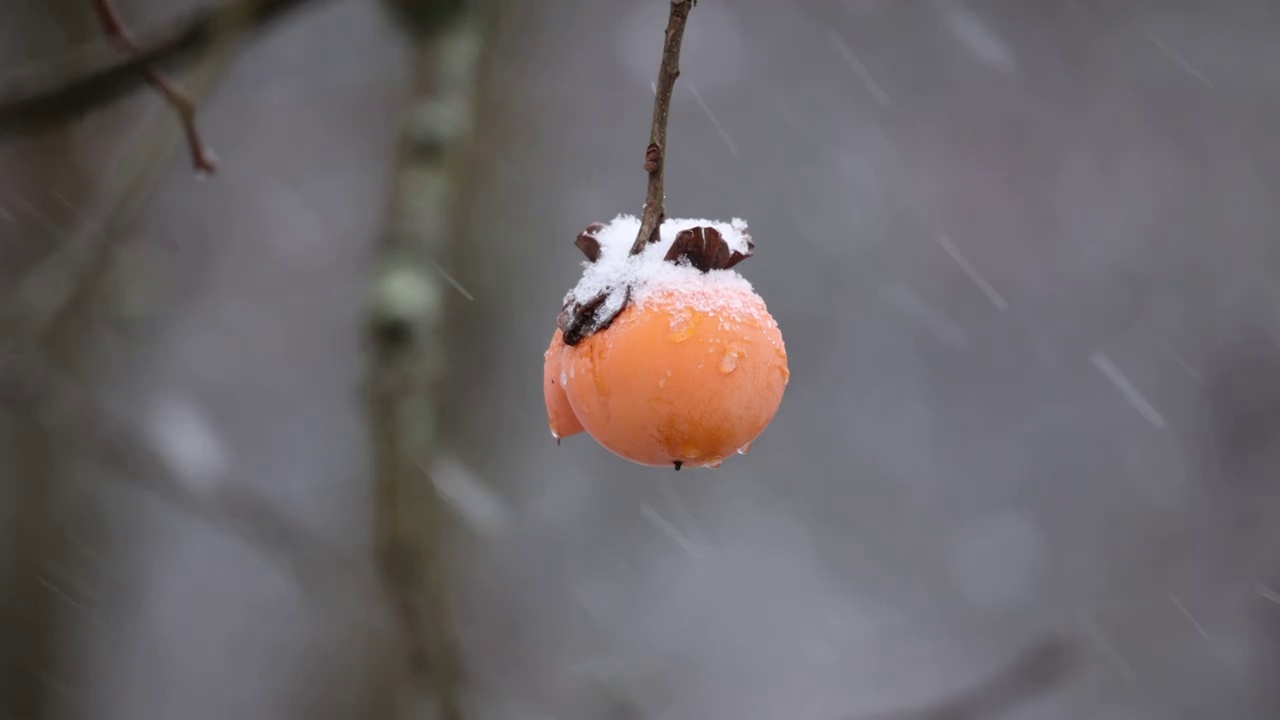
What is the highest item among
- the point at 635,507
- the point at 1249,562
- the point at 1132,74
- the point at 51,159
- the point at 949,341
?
the point at 1132,74

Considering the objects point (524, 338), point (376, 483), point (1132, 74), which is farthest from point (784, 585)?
point (376, 483)

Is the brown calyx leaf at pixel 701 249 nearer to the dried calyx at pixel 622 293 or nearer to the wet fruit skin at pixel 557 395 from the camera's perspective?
the dried calyx at pixel 622 293

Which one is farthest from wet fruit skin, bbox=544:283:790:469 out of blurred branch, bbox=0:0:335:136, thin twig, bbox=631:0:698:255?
blurred branch, bbox=0:0:335:136

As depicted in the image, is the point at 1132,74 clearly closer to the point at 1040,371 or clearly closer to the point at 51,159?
the point at 1040,371

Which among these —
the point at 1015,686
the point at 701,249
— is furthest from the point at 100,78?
the point at 1015,686

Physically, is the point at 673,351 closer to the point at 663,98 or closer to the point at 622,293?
the point at 622,293

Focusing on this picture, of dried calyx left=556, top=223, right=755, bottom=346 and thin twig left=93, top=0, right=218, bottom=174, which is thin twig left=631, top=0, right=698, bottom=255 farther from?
thin twig left=93, top=0, right=218, bottom=174
